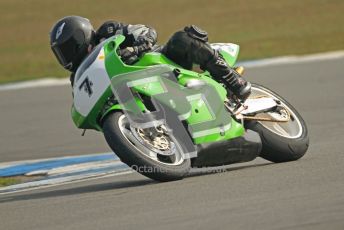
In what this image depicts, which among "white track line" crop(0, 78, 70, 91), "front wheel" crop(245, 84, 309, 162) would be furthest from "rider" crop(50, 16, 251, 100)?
"white track line" crop(0, 78, 70, 91)

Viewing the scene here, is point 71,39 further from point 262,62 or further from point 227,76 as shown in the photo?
point 262,62

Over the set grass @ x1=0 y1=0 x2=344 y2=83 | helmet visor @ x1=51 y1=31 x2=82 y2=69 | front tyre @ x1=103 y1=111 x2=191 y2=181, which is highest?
helmet visor @ x1=51 y1=31 x2=82 y2=69

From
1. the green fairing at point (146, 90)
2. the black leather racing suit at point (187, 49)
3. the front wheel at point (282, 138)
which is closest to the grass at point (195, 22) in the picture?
the front wheel at point (282, 138)

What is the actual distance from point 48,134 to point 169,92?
16.7 ft

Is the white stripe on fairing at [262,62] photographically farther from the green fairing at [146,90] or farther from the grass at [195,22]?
the green fairing at [146,90]

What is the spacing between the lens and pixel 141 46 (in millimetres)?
7676

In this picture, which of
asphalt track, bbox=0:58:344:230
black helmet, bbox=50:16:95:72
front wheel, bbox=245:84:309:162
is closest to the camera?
asphalt track, bbox=0:58:344:230

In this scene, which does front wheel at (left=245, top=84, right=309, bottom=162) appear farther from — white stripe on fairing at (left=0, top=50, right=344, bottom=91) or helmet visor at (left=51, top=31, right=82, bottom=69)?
white stripe on fairing at (left=0, top=50, right=344, bottom=91)

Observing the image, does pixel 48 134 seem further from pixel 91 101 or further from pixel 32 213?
pixel 32 213

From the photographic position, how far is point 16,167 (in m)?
10.1

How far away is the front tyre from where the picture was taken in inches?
274

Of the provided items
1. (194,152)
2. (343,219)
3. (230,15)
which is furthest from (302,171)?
(230,15)

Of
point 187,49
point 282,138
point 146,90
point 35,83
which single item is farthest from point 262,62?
point 146,90

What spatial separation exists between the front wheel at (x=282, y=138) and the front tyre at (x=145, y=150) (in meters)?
0.86
